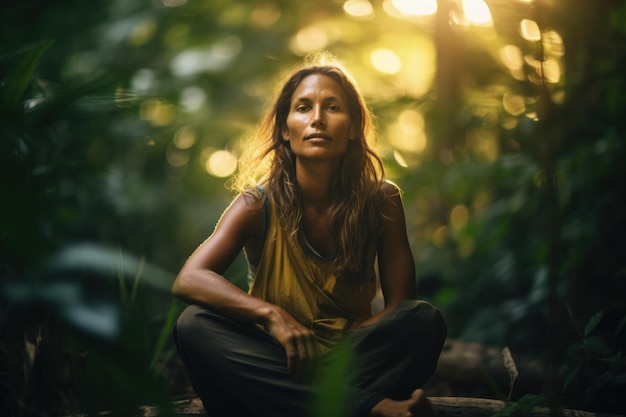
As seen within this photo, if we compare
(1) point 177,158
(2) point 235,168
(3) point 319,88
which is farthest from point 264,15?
(3) point 319,88

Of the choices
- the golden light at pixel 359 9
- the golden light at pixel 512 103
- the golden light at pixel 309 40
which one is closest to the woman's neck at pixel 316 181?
the golden light at pixel 512 103

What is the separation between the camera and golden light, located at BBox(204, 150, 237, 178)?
5.86 metres

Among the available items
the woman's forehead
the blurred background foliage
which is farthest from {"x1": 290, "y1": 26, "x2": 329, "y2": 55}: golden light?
the woman's forehead

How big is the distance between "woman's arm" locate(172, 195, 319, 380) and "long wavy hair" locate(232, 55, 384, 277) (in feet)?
0.31

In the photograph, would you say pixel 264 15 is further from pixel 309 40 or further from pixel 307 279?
pixel 307 279

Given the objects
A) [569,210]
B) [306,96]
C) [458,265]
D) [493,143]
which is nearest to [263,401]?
[306,96]

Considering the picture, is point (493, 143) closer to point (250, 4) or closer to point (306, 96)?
point (250, 4)

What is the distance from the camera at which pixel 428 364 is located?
1816 millimetres

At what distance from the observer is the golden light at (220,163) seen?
5.86 metres

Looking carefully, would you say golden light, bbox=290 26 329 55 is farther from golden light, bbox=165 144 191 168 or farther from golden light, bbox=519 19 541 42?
golden light, bbox=519 19 541 42

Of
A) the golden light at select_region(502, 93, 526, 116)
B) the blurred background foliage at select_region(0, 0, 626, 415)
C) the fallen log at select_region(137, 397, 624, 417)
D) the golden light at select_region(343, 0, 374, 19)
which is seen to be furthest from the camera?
the golden light at select_region(343, 0, 374, 19)

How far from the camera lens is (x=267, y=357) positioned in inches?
68.5

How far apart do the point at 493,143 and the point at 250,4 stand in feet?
8.98

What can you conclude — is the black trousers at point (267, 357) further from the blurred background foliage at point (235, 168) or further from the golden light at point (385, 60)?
the golden light at point (385, 60)
